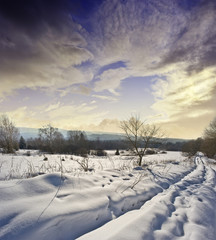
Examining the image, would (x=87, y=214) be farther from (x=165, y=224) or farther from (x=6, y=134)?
(x=6, y=134)

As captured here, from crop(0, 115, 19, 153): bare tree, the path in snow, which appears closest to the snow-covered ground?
the path in snow

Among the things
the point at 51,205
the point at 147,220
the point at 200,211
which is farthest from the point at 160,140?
the point at 51,205

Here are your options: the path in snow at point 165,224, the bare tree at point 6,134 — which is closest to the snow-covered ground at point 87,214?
the path in snow at point 165,224

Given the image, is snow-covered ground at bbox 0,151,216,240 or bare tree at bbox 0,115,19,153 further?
bare tree at bbox 0,115,19,153

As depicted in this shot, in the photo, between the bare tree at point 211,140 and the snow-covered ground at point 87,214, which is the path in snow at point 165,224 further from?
the bare tree at point 211,140

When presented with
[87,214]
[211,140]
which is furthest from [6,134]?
[211,140]

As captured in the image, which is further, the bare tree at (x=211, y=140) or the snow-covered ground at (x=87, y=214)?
the bare tree at (x=211, y=140)

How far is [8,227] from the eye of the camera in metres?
1.38

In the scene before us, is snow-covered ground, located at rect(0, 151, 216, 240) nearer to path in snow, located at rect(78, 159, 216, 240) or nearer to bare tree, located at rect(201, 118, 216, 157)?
path in snow, located at rect(78, 159, 216, 240)

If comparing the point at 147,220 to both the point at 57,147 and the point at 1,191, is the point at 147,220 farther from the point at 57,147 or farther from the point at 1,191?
the point at 57,147

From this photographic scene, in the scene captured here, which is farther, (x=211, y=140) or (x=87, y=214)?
(x=211, y=140)

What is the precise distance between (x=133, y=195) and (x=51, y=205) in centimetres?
171

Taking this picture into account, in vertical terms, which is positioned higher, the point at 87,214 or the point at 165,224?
the point at 87,214

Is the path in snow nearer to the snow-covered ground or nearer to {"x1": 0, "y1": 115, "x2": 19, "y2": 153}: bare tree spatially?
the snow-covered ground
